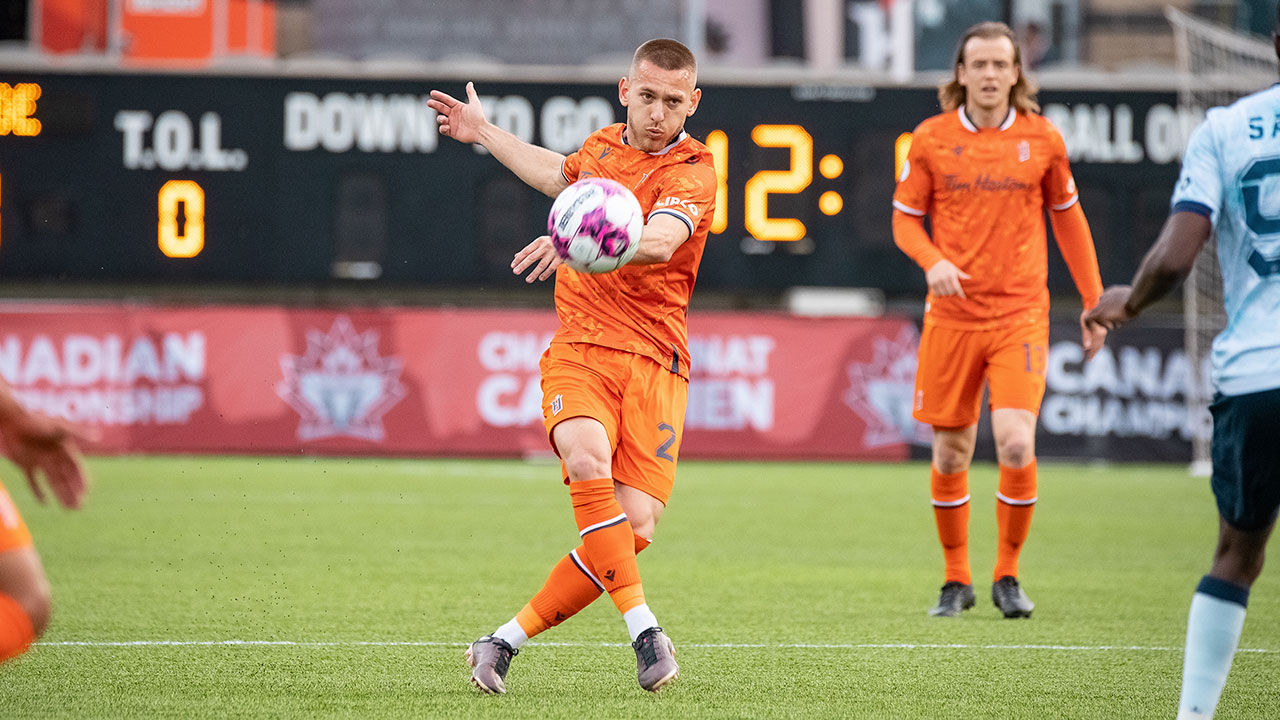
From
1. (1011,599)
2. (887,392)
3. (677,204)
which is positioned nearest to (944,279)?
(1011,599)

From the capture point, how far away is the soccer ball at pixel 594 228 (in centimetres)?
436

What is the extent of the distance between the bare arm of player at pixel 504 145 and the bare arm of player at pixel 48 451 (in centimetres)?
227

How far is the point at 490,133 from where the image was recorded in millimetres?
5305

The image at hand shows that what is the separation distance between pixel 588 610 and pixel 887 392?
10.2 meters

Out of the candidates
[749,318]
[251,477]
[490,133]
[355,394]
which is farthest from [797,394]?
[490,133]

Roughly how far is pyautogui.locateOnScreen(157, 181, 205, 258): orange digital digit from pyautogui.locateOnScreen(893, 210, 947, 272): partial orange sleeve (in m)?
10.9

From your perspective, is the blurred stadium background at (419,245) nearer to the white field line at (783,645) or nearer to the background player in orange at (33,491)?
the white field line at (783,645)

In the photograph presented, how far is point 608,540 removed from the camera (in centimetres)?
463

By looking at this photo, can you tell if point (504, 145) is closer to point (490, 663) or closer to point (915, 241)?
point (490, 663)

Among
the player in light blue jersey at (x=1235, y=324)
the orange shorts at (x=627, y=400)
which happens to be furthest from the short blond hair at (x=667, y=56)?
the player in light blue jersey at (x=1235, y=324)

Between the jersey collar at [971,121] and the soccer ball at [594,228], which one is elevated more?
the jersey collar at [971,121]

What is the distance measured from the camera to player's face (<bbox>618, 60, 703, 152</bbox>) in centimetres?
478

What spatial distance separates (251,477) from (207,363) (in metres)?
2.53

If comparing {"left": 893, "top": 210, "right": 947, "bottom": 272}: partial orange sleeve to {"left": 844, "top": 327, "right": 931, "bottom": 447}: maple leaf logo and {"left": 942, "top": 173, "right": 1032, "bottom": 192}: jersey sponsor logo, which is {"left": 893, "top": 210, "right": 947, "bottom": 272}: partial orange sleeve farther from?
{"left": 844, "top": 327, "right": 931, "bottom": 447}: maple leaf logo
